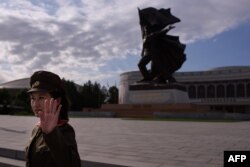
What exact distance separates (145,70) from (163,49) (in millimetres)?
2412

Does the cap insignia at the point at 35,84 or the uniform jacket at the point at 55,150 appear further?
the cap insignia at the point at 35,84

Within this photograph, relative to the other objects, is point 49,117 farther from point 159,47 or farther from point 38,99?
point 159,47

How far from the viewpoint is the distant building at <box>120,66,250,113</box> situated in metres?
71.8

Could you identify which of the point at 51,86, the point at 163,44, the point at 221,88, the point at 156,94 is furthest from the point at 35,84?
the point at 221,88

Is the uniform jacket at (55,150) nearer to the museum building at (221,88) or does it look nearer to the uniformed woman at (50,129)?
the uniformed woman at (50,129)

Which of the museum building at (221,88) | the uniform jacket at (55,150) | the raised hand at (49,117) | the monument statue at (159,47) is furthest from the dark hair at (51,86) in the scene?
the museum building at (221,88)

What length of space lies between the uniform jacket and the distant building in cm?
7147

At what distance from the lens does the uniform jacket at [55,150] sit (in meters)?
1.81

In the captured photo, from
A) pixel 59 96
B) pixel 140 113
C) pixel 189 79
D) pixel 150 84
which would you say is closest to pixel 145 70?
pixel 150 84

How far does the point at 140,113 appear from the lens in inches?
1204

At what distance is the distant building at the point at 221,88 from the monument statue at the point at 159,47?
40.7m

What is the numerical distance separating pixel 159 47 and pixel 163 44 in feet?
1.74

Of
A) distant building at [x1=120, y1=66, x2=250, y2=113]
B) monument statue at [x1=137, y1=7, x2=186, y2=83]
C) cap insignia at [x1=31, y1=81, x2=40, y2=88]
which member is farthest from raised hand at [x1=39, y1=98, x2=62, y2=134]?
distant building at [x1=120, y1=66, x2=250, y2=113]

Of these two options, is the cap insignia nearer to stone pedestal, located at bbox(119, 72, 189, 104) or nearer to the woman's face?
the woman's face
